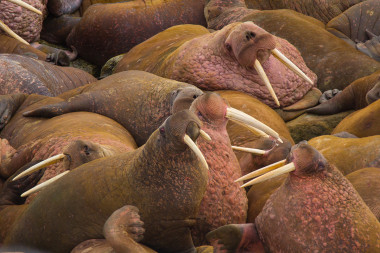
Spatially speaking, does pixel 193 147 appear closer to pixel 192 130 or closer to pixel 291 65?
pixel 192 130

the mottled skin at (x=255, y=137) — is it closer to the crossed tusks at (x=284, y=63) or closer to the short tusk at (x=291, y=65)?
the crossed tusks at (x=284, y=63)

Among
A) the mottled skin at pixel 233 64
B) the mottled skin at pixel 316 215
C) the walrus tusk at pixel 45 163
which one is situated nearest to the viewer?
the mottled skin at pixel 316 215

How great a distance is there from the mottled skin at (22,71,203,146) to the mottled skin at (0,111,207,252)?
1.76m

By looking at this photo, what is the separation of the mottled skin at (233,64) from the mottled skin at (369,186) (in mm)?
1928

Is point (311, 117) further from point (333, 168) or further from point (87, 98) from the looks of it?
point (333, 168)

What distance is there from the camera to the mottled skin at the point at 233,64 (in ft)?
18.4

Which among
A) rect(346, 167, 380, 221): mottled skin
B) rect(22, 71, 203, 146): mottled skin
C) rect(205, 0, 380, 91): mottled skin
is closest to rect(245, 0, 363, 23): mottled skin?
rect(205, 0, 380, 91): mottled skin

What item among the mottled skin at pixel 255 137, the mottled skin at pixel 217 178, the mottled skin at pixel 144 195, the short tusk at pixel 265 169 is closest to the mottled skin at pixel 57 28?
the mottled skin at pixel 255 137

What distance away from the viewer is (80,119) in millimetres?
5027

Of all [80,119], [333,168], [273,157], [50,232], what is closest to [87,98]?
[80,119]

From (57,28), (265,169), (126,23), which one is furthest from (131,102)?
(57,28)

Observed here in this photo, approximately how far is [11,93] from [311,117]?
2.87 m

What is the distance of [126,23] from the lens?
30.2ft

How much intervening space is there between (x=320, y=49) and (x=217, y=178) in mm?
3833
